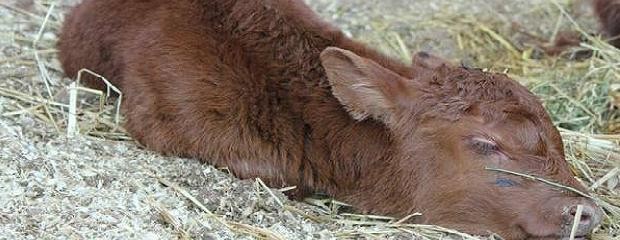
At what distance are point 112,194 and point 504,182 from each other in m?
1.73

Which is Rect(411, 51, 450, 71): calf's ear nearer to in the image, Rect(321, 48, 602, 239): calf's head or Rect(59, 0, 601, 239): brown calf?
Rect(59, 0, 601, 239): brown calf

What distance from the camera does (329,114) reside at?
5.66m

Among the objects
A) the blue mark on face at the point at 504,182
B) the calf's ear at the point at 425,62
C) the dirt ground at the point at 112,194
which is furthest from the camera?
the calf's ear at the point at 425,62

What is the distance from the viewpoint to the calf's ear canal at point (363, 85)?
5371 mm

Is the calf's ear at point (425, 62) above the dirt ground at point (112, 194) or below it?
above

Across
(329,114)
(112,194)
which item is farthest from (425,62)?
(112,194)

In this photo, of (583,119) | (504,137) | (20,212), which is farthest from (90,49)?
(583,119)

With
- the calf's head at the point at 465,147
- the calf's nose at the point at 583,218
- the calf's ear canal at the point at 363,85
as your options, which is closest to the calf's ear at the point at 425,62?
the calf's head at the point at 465,147

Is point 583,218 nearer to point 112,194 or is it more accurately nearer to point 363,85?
point 363,85

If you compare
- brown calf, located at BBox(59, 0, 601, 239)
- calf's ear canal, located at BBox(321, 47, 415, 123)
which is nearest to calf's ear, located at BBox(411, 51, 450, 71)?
brown calf, located at BBox(59, 0, 601, 239)

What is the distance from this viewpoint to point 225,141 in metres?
5.64

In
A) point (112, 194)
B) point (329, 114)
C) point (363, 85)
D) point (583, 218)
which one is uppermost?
point (363, 85)

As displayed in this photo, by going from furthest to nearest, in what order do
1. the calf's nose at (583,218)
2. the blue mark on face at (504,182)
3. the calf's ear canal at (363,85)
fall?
the calf's ear canal at (363,85), the blue mark on face at (504,182), the calf's nose at (583,218)

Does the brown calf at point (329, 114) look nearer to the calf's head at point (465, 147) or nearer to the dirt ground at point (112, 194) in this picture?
the calf's head at point (465, 147)
